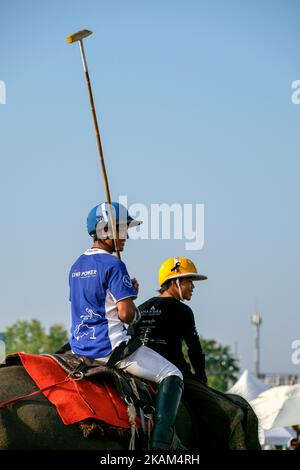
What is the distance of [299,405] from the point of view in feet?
93.0

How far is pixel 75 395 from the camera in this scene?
31.4 ft

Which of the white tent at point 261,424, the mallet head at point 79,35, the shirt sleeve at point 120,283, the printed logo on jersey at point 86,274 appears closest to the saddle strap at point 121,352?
the shirt sleeve at point 120,283

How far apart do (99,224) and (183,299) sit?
2.00 m

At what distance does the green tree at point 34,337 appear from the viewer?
105 metres

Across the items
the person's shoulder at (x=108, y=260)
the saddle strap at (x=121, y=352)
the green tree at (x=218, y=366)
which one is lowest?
the green tree at (x=218, y=366)

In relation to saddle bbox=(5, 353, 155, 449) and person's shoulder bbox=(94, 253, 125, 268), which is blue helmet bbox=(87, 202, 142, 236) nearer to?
person's shoulder bbox=(94, 253, 125, 268)

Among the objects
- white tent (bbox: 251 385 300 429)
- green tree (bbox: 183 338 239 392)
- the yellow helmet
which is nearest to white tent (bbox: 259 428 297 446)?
white tent (bbox: 251 385 300 429)

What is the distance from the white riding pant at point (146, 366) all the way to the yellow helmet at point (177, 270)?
1856 mm

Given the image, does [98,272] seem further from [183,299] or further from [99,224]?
[183,299]

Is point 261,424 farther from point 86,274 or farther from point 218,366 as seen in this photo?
point 218,366

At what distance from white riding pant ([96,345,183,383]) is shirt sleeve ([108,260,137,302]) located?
1.87 feet

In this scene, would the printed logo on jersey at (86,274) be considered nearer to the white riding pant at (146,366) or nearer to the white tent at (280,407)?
the white riding pant at (146,366)

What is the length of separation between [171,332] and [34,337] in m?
97.2

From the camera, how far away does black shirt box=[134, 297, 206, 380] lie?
11578 mm
